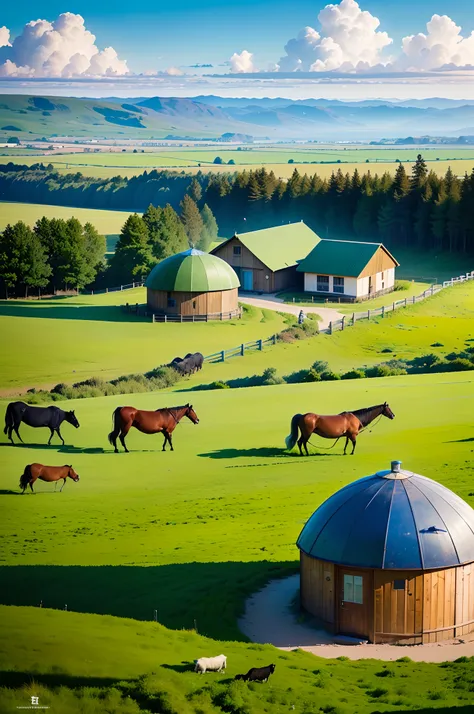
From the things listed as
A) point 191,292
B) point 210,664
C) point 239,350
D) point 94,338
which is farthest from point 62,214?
point 210,664

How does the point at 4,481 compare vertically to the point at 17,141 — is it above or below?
below

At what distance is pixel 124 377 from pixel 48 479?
23.5 meters

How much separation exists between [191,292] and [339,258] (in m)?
16.3

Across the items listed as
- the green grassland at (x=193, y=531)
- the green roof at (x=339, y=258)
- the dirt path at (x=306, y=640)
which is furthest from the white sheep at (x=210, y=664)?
the green roof at (x=339, y=258)

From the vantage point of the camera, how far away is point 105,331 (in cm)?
6862

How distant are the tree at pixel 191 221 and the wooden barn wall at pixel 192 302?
111 ft

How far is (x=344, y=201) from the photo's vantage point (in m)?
113

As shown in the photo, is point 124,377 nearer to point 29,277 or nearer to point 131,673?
point 29,277

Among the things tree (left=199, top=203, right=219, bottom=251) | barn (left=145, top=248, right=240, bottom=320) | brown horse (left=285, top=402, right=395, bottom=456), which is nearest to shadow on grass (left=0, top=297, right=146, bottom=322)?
barn (left=145, top=248, right=240, bottom=320)

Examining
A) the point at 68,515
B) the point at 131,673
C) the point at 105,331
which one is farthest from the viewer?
the point at 105,331

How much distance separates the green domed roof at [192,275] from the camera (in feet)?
241

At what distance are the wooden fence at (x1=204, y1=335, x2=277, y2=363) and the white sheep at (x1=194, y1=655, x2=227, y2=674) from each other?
4197 centimetres

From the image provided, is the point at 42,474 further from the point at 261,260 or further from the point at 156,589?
the point at 261,260

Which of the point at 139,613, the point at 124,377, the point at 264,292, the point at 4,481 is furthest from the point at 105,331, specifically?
the point at 139,613
